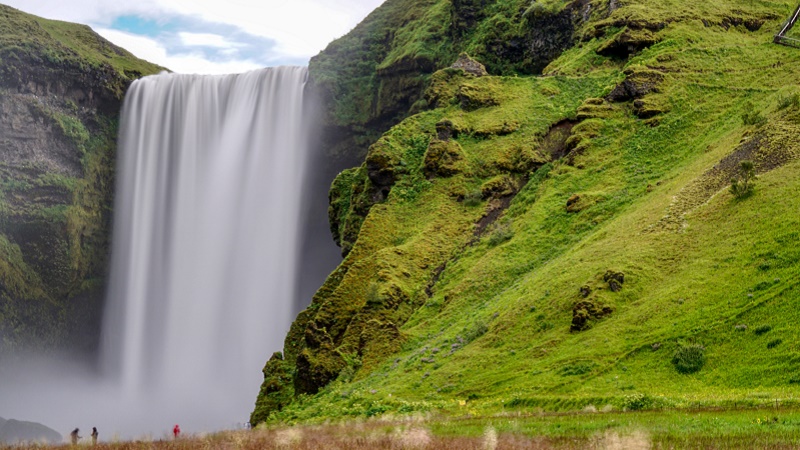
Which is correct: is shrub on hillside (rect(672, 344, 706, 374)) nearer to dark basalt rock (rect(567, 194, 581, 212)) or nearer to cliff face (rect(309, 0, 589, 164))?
dark basalt rock (rect(567, 194, 581, 212))

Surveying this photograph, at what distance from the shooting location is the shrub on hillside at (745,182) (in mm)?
31250

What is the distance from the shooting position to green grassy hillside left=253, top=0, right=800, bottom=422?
82.7 ft

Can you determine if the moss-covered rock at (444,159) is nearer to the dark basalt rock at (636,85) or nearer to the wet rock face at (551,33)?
the dark basalt rock at (636,85)

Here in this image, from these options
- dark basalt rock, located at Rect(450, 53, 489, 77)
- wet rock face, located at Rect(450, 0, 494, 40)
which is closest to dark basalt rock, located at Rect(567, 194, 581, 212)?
dark basalt rock, located at Rect(450, 53, 489, 77)

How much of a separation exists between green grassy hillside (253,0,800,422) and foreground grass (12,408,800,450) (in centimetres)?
206

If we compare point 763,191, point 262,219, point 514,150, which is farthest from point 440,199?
point 262,219

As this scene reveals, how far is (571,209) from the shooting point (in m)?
40.7

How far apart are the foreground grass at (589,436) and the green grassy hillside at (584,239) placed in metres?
2.06

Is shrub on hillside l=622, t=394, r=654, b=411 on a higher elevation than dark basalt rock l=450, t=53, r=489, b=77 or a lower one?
lower

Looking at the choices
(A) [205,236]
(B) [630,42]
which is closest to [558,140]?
(B) [630,42]

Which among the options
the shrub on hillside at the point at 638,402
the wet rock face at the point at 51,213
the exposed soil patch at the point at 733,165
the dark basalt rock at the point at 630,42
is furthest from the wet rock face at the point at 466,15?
the shrub on hillside at the point at 638,402

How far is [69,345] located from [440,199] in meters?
57.7

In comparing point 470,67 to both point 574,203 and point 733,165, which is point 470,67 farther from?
point 733,165

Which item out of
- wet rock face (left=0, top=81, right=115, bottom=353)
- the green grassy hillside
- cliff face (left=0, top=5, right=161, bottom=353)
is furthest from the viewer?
cliff face (left=0, top=5, right=161, bottom=353)
